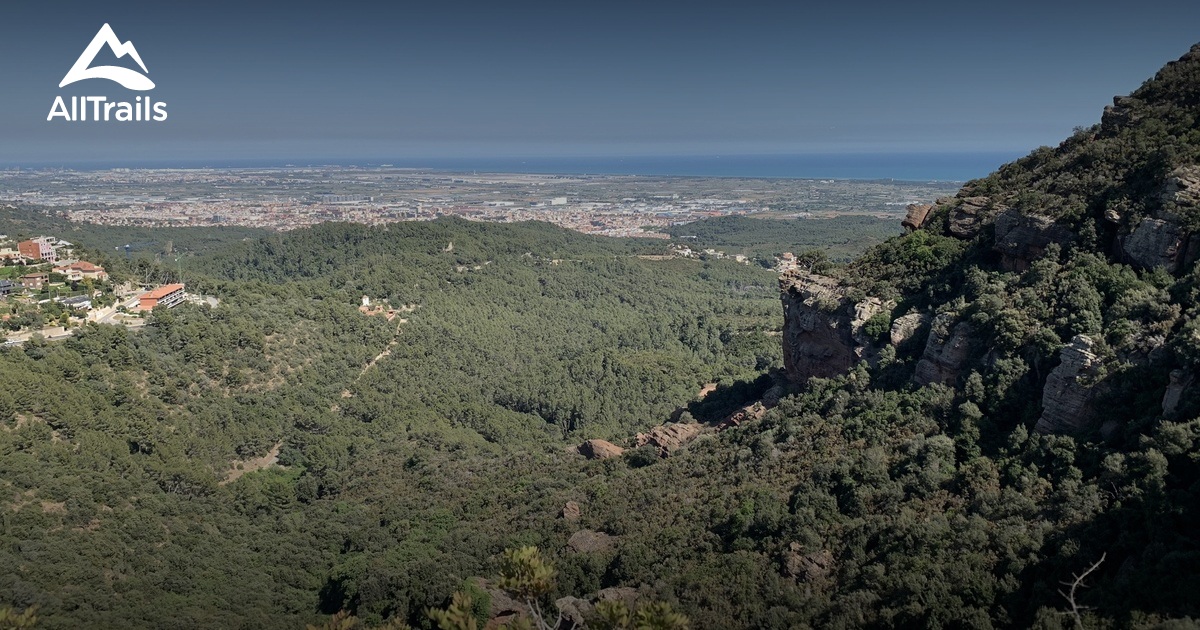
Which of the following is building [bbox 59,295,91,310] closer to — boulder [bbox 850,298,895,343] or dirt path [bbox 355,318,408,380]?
dirt path [bbox 355,318,408,380]

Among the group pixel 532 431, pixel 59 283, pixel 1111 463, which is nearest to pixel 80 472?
pixel 532 431

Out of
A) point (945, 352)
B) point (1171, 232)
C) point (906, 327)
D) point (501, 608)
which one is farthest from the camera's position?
point (906, 327)

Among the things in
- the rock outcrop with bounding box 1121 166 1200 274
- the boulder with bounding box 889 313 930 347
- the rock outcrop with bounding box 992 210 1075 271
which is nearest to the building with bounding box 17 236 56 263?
the boulder with bounding box 889 313 930 347

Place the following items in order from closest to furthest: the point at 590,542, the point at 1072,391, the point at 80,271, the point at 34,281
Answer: the point at 1072,391 → the point at 590,542 → the point at 34,281 → the point at 80,271

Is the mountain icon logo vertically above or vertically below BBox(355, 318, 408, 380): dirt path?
above

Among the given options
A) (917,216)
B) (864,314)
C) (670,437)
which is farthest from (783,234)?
(864,314)

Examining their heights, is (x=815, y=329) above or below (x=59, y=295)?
above

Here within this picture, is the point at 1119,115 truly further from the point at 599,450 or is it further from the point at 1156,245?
the point at 599,450

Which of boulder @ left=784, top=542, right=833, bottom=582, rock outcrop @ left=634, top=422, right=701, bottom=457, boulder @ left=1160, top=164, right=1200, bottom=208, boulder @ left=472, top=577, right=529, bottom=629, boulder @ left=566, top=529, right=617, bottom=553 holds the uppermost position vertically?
boulder @ left=1160, top=164, right=1200, bottom=208
